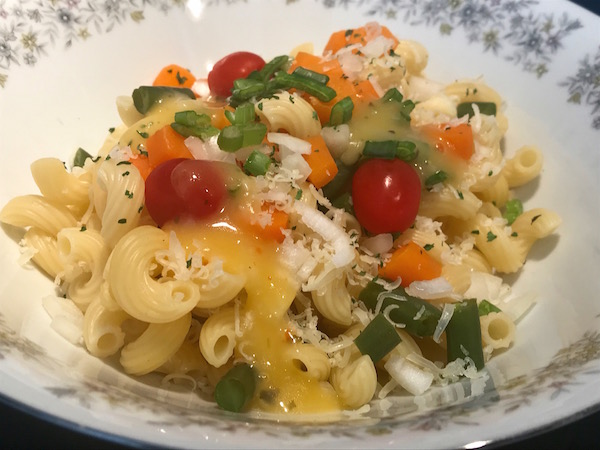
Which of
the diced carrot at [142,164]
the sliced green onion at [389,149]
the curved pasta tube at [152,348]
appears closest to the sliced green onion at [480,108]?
the sliced green onion at [389,149]

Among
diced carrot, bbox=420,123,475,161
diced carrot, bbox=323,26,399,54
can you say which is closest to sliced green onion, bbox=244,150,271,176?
diced carrot, bbox=420,123,475,161

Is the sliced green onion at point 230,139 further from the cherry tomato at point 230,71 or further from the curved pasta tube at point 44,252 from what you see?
the curved pasta tube at point 44,252

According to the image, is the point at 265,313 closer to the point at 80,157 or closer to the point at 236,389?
the point at 236,389

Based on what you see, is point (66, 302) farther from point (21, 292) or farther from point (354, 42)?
point (354, 42)

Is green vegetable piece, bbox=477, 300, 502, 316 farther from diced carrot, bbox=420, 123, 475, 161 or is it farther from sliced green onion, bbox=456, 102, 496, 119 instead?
sliced green onion, bbox=456, 102, 496, 119

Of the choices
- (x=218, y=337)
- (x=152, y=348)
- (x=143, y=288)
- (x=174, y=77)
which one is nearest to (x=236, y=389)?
(x=218, y=337)

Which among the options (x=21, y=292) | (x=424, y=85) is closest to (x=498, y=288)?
(x=424, y=85)
